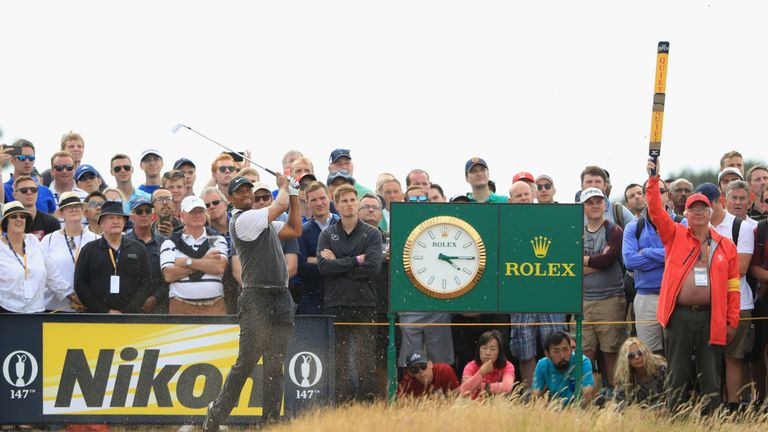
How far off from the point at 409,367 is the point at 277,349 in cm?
186

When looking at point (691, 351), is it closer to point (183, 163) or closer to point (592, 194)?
point (592, 194)

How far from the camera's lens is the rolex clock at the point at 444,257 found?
12992 mm

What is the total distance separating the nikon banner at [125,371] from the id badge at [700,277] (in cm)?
388

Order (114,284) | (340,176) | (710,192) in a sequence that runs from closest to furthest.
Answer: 1. (710,192)
2. (114,284)
3. (340,176)

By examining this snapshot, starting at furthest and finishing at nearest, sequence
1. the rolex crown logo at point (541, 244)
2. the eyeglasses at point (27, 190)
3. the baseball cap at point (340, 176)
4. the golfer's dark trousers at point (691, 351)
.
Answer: the baseball cap at point (340, 176), the eyeglasses at point (27, 190), the rolex crown logo at point (541, 244), the golfer's dark trousers at point (691, 351)

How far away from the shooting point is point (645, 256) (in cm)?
1357

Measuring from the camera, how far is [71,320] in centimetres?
1303

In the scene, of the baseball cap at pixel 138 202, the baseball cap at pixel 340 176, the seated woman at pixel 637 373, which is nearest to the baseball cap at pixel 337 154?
the baseball cap at pixel 340 176

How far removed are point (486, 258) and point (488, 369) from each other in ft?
3.90

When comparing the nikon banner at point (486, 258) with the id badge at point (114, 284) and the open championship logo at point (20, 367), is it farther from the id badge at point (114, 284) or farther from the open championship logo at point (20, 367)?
the open championship logo at point (20, 367)

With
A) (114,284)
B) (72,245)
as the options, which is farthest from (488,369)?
(72,245)

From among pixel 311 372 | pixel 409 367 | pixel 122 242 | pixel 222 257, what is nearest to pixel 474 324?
pixel 409 367

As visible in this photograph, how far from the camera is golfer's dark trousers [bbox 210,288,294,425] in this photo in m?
11.9

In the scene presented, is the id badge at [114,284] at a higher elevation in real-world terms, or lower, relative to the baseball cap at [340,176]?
lower
